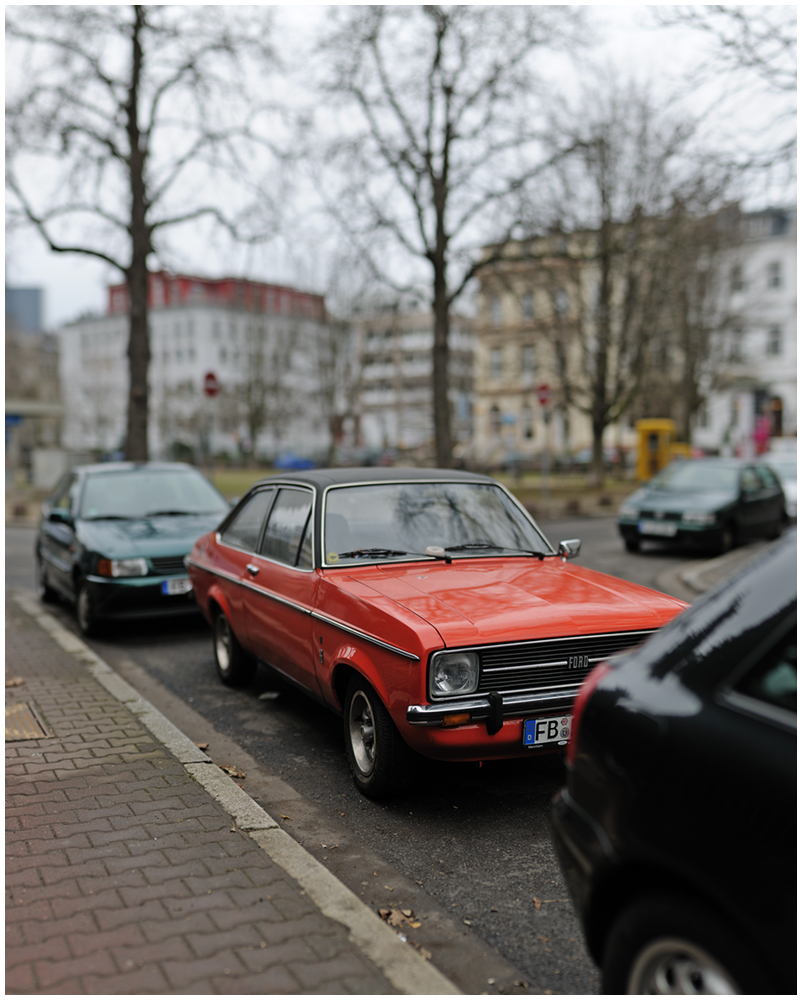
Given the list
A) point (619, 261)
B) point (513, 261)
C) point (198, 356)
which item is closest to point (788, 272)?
point (619, 261)

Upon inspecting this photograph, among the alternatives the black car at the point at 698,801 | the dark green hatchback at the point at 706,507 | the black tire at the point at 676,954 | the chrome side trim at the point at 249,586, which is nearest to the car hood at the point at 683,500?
the dark green hatchback at the point at 706,507

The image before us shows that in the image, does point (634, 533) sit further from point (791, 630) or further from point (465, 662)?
point (791, 630)

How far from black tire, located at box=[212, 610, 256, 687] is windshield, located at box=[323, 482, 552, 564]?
168 centimetres

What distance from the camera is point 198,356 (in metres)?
98.5

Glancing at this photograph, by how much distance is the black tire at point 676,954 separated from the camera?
198 cm

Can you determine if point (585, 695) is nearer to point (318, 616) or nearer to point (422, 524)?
point (318, 616)

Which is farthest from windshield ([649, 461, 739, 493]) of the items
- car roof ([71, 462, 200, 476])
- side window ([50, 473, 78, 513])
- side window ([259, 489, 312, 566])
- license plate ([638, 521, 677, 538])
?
side window ([259, 489, 312, 566])

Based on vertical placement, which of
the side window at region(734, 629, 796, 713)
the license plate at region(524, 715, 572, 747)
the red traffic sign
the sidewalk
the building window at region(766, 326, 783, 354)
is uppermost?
the building window at region(766, 326, 783, 354)

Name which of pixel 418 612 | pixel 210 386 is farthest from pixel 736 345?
pixel 418 612

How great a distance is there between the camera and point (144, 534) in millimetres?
9008

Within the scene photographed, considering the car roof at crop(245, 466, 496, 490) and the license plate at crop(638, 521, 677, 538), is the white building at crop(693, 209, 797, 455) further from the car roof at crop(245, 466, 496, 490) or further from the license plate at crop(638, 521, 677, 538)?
the car roof at crop(245, 466, 496, 490)

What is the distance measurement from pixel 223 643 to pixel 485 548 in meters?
2.50

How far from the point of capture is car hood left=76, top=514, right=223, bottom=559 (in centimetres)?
861

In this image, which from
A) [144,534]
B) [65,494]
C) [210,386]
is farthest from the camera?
[210,386]
